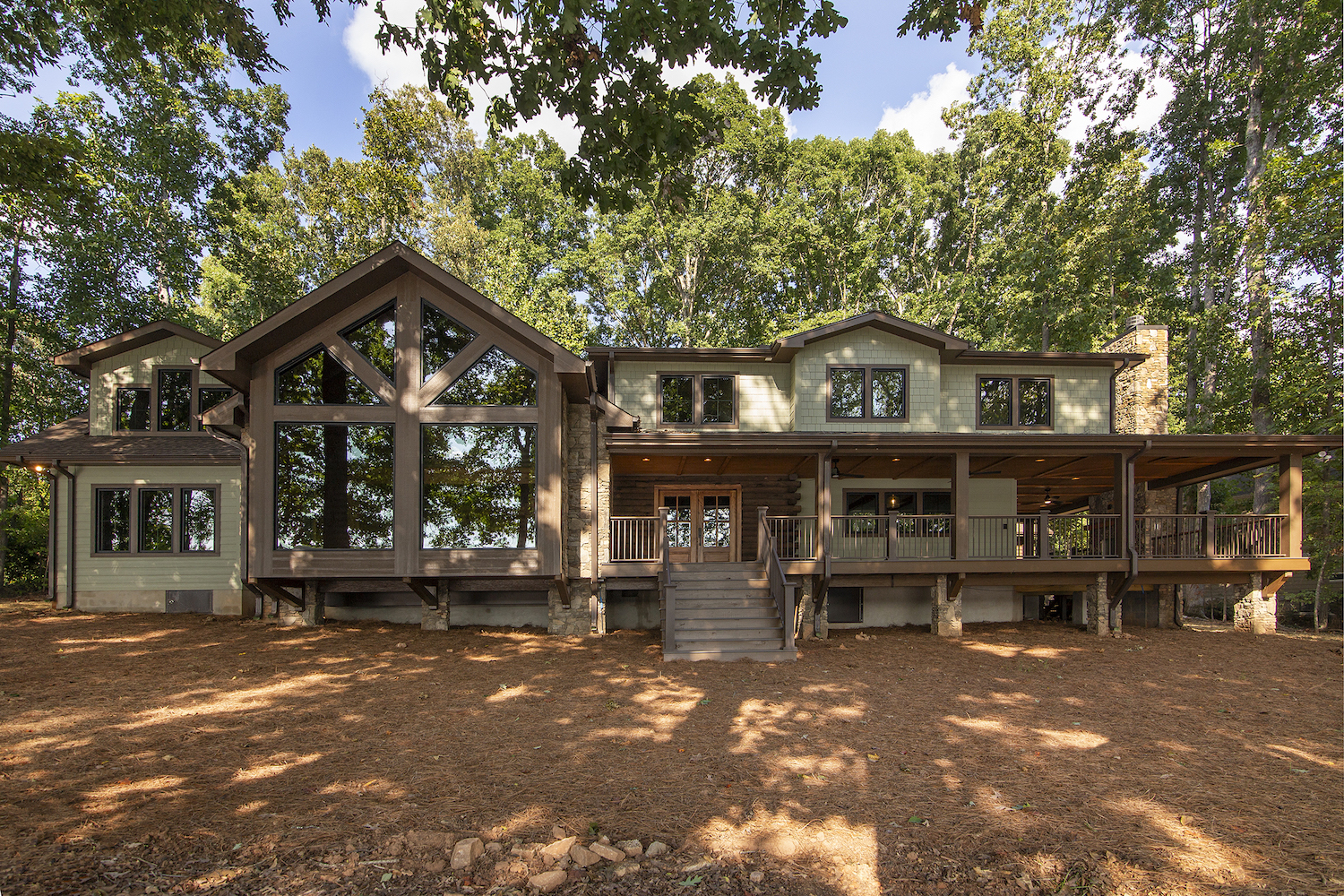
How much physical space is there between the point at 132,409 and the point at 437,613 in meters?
9.07

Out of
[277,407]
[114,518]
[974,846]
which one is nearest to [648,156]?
[974,846]

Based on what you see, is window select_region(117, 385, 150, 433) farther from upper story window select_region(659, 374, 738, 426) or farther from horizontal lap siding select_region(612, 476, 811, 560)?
upper story window select_region(659, 374, 738, 426)

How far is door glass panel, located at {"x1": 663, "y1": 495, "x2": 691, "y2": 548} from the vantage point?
15344 mm

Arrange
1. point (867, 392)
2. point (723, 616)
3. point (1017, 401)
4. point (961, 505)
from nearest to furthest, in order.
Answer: point (723, 616), point (961, 505), point (867, 392), point (1017, 401)

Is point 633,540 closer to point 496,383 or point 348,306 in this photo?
point 496,383

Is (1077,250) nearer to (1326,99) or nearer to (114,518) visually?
(1326,99)

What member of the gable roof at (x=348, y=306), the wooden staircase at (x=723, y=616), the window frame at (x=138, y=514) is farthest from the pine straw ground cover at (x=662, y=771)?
the gable roof at (x=348, y=306)

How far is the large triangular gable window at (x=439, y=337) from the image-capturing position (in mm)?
10656

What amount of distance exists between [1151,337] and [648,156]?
15.4 m

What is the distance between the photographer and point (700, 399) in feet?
49.5

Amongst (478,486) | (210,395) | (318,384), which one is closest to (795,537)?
(478,486)

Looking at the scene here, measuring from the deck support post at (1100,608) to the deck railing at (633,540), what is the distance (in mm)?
9366

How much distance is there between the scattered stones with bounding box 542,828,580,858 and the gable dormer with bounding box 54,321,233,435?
14.1 meters

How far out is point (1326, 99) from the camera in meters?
19.4
